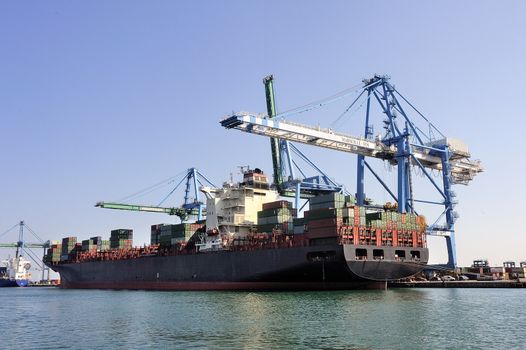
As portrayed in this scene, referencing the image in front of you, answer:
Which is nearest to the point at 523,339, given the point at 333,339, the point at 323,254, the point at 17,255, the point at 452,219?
the point at 333,339

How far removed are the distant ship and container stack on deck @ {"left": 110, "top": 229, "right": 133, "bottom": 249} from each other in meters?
62.6

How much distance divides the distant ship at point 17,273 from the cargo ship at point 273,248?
2629 inches

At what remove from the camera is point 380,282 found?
43.5 metres

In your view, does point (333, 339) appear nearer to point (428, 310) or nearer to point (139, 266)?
point (428, 310)

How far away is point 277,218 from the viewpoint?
4828 centimetres

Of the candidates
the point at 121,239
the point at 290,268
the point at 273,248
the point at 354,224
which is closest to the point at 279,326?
the point at 354,224

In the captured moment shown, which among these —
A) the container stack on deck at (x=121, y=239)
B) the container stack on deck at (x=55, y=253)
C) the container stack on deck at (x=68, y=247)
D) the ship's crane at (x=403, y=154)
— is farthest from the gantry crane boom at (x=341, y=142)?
the container stack on deck at (x=55, y=253)

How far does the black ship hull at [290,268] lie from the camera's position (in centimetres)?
4038

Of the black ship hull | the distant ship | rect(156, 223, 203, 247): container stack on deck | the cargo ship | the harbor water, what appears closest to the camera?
the harbor water

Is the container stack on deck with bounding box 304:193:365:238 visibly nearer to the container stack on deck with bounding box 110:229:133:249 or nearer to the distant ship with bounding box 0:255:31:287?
the container stack on deck with bounding box 110:229:133:249

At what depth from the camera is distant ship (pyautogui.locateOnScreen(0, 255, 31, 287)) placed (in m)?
119

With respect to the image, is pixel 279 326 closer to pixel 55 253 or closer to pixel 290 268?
pixel 290 268

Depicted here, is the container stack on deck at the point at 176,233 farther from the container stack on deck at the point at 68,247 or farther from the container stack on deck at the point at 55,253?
the container stack on deck at the point at 55,253

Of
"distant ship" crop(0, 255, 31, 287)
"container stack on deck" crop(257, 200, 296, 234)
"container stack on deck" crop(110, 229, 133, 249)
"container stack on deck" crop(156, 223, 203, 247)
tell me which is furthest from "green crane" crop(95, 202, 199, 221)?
"distant ship" crop(0, 255, 31, 287)
